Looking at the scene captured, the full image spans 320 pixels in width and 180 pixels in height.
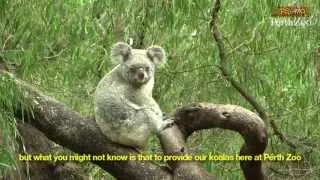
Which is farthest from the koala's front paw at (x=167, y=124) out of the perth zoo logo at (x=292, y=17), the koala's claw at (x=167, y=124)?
the perth zoo logo at (x=292, y=17)

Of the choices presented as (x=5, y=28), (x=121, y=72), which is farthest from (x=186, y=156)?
(x=5, y=28)

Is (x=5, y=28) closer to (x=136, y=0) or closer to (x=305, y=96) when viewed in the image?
(x=136, y=0)

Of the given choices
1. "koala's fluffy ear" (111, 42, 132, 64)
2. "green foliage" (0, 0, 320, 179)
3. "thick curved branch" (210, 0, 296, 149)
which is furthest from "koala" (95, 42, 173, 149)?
"thick curved branch" (210, 0, 296, 149)

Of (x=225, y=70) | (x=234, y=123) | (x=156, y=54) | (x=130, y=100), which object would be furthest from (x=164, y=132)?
(x=225, y=70)

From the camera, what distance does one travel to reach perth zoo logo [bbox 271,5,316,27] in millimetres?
4496

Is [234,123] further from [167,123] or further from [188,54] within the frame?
[188,54]

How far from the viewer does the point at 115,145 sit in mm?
3900

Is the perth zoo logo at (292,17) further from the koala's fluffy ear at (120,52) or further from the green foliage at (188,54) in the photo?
the koala's fluffy ear at (120,52)

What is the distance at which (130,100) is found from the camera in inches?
172

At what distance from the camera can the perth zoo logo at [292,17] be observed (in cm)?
450

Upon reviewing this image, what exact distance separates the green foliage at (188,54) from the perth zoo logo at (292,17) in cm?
3

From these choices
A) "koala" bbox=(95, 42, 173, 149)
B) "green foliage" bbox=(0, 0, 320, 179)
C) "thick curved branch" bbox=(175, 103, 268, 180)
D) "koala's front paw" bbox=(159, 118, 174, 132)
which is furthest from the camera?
"green foliage" bbox=(0, 0, 320, 179)

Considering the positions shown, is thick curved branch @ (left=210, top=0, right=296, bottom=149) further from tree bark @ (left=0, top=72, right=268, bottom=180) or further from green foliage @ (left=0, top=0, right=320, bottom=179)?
tree bark @ (left=0, top=72, right=268, bottom=180)

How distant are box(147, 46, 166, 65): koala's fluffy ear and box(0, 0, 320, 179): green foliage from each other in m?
0.19
